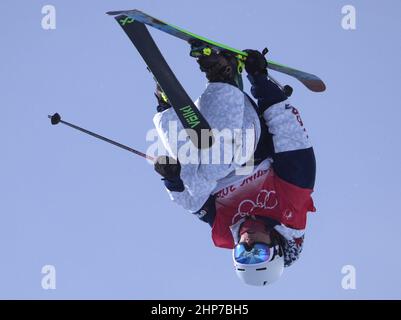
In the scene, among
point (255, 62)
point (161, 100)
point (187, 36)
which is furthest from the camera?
point (161, 100)

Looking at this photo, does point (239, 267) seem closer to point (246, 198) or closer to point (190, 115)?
point (246, 198)

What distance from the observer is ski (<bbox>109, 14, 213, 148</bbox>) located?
469 inches

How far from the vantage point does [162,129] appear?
41.2 feet

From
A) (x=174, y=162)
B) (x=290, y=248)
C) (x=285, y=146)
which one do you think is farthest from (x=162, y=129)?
(x=290, y=248)

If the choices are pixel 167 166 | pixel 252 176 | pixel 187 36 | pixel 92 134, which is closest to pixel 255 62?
pixel 187 36

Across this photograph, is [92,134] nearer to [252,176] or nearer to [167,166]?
[167,166]

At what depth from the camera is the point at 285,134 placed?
42.8 ft

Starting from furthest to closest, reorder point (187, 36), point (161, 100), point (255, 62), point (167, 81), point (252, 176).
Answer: point (252, 176)
point (161, 100)
point (255, 62)
point (187, 36)
point (167, 81)

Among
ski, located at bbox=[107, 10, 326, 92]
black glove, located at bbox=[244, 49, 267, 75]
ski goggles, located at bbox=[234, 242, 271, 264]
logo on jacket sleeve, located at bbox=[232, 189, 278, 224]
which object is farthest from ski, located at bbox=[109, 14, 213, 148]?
ski goggles, located at bbox=[234, 242, 271, 264]

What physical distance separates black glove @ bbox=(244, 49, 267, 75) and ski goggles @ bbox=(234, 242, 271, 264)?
2.16 meters

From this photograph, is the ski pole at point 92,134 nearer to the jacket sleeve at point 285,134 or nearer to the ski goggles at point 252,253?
the jacket sleeve at point 285,134

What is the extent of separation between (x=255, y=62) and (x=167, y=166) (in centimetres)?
170

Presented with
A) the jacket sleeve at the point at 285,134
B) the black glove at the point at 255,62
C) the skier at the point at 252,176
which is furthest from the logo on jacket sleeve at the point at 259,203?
the black glove at the point at 255,62

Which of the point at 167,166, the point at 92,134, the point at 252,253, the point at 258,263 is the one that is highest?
the point at 92,134
